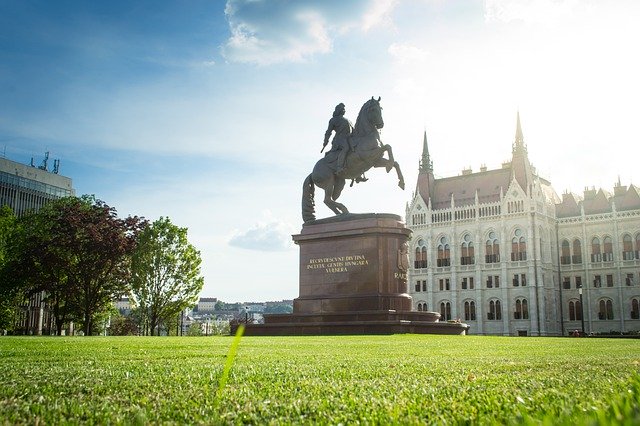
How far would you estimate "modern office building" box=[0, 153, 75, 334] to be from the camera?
261 ft

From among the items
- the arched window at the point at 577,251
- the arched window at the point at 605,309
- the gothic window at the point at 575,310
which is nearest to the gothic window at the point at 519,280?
the gothic window at the point at 575,310

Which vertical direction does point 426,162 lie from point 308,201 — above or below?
above

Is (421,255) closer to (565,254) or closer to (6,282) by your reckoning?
(565,254)

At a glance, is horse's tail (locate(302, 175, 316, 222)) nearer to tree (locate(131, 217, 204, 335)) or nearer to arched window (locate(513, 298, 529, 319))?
tree (locate(131, 217, 204, 335))

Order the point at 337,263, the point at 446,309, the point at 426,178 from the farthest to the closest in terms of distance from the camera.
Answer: the point at 426,178
the point at 446,309
the point at 337,263

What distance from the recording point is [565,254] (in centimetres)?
8725

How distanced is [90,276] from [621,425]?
136 ft

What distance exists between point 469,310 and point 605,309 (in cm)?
1843

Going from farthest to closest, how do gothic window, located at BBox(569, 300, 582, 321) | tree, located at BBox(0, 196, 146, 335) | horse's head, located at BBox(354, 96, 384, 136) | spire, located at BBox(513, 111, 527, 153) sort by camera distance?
1. spire, located at BBox(513, 111, 527, 153)
2. gothic window, located at BBox(569, 300, 582, 321)
3. tree, located at BBox(0, 196, 146, 335)
4. horse's head, located at BBox(354, 96, 384, 136)

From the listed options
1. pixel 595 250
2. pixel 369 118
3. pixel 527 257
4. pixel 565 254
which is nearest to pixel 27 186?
pixel 527 257

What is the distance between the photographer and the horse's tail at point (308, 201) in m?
27.7

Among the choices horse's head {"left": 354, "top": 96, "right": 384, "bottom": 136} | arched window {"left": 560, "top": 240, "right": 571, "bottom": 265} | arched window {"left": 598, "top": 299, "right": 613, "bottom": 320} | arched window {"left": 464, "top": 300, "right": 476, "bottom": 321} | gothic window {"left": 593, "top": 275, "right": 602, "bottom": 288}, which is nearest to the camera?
horse's head {"left": 354, "top": 96, "right": 384, "bottom": 136}

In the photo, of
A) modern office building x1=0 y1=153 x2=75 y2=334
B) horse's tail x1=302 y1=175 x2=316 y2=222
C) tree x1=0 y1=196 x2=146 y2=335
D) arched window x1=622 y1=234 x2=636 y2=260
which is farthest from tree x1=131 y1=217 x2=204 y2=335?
arched window x1=622 y1=234 x2=636 y2=260

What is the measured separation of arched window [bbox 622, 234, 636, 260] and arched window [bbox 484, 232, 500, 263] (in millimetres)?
16992
